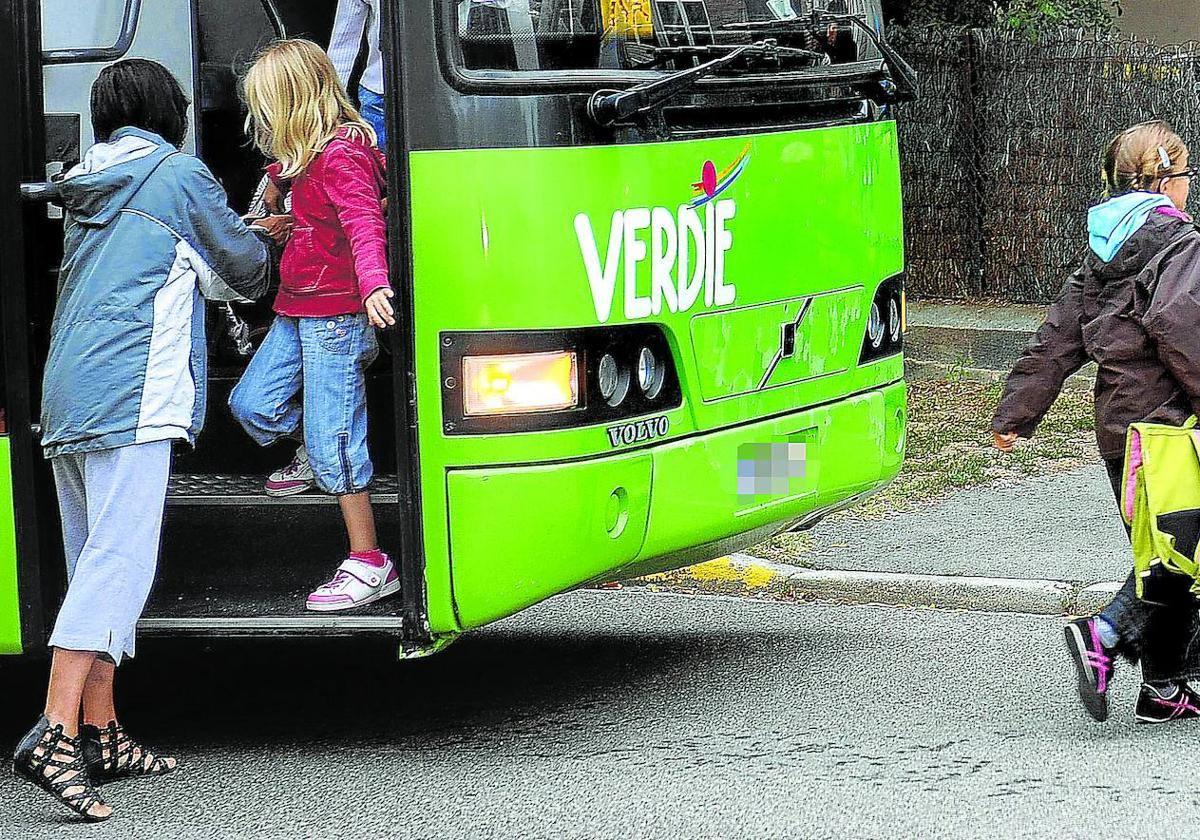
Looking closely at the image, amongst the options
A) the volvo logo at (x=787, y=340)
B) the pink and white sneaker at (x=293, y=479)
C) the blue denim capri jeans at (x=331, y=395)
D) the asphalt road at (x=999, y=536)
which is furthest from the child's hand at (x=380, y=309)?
the asphalt road at (x=999, y=536)

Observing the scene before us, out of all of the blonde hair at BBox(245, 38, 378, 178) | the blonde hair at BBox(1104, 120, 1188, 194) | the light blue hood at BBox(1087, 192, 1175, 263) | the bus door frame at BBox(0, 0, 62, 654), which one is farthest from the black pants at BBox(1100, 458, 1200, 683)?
the bus door frame at BBox(0, 0, 62, 654)

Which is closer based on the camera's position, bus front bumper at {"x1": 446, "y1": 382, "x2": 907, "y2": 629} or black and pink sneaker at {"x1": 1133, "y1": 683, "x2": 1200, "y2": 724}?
bus front bumper at {"x1": 446, "y1": 382, "x2": 907, "y2": 629}

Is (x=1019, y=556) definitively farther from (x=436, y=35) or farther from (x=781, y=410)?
(x=436, y=35)

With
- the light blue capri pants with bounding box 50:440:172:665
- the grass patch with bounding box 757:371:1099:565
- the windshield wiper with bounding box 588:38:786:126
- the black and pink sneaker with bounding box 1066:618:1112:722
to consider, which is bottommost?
the black and pink sneaker with bounding box 1066:618:1112:722

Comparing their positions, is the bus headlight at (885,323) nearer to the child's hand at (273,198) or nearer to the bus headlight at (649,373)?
the bus headlight at (649,373)

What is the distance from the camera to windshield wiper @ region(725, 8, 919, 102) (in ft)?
17.2

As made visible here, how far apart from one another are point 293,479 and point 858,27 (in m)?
2.11

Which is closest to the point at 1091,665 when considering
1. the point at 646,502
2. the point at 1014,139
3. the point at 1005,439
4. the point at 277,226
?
the point at 1005,439

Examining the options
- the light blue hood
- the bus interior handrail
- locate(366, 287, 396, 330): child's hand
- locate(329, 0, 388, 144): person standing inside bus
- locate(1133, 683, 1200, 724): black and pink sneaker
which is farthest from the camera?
the bus interior handrail

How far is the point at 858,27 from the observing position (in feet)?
18.2

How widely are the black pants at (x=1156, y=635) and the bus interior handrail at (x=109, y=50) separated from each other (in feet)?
10.4

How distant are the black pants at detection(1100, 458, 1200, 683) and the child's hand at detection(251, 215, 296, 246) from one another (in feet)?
7.60

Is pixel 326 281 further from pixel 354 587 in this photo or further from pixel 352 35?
pixel 352 35

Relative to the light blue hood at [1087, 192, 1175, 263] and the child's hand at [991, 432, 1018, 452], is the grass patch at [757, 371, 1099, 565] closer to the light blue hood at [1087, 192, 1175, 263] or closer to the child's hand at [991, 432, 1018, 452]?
the child's hand at [991, 432, 1018, 452]
